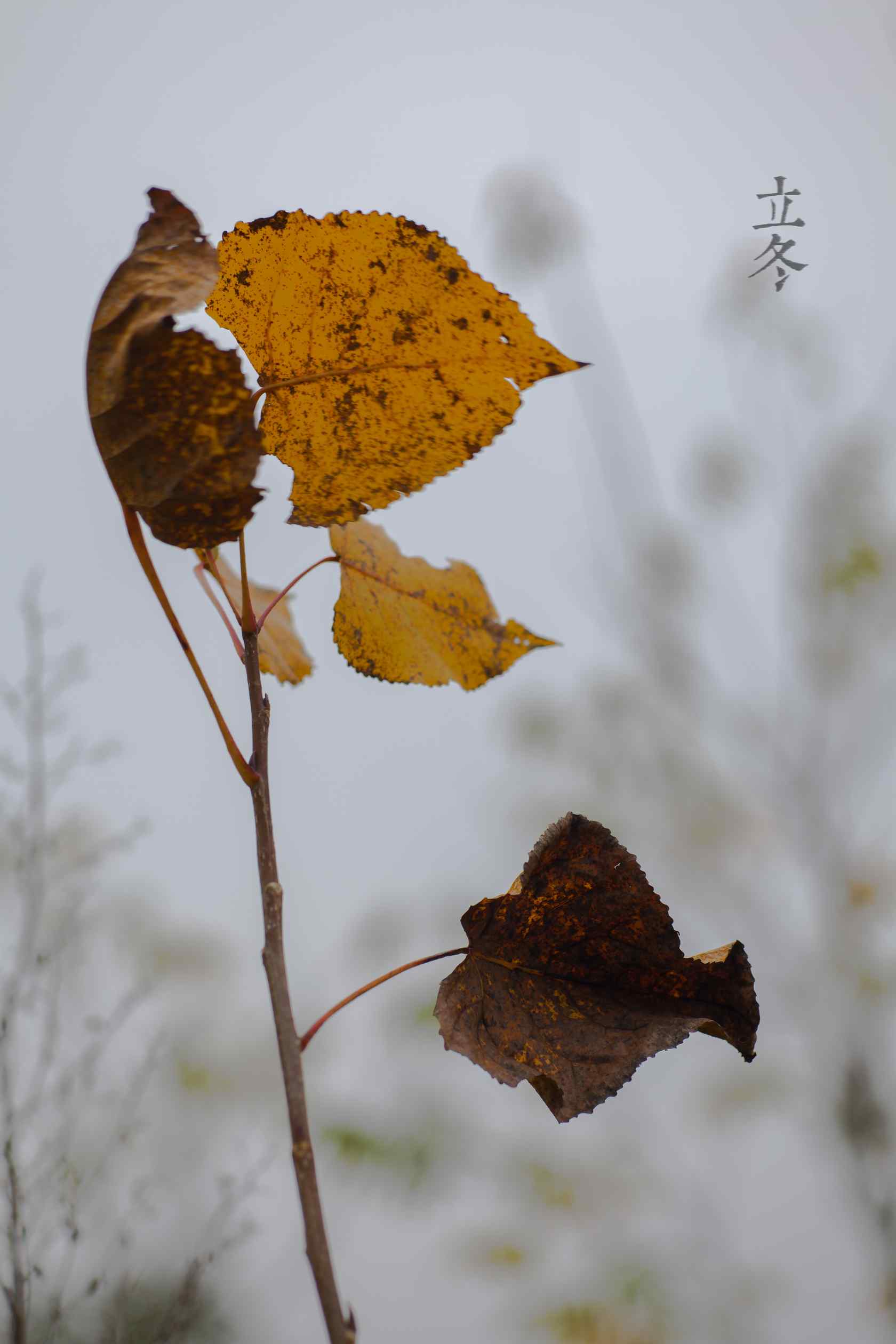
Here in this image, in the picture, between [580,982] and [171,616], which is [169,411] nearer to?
[171,616]

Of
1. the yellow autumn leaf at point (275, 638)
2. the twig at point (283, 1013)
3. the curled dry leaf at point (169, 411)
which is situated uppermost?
the yellow autumn leaf at point (275, 638)

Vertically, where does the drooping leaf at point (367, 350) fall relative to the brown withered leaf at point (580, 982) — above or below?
above

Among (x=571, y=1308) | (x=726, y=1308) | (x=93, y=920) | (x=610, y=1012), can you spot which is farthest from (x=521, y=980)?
(x=726, y=1308)

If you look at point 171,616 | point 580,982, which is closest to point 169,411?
point 171,616

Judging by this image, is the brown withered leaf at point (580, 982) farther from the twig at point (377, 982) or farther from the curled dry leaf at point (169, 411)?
the curled dry leaf at point (169, 411)

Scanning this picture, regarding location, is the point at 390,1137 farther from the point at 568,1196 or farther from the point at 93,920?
the point at 93,920

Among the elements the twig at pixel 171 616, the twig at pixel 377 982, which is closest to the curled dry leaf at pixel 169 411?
the twig at pixel 171 616
